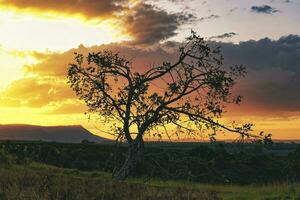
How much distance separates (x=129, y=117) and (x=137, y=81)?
195 cm

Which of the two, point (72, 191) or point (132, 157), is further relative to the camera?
point (132, 157)

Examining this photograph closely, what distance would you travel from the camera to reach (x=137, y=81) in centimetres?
2495

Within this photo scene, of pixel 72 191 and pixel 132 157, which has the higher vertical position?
pixel 132 157

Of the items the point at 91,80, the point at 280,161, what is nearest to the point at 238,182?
the point at 280,161

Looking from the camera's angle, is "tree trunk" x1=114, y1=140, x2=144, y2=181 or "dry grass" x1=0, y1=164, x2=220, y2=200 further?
"tree trunk" x1=114, y1=140, x2=144, y2=181

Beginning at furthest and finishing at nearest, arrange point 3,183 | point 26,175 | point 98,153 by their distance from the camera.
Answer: point 98,153
point 26,175
point 3,183

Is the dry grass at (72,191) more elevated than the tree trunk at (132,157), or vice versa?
the tree trunk at (132,157)

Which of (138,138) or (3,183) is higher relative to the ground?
(138,138)

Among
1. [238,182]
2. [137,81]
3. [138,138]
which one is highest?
[137,81]

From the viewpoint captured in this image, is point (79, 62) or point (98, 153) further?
point (98, 153)

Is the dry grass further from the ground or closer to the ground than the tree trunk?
closer to the ground

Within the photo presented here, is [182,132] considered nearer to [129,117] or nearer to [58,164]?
[129,117]

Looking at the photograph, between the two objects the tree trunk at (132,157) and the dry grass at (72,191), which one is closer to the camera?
the dry grass at (72,191)

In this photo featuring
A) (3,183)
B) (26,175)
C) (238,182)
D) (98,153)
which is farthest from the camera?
(98,153)
